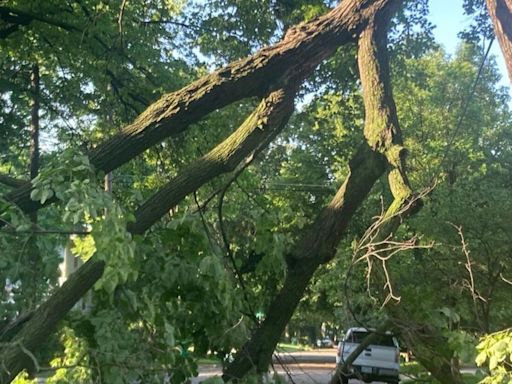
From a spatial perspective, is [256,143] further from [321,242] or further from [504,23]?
[504,23]

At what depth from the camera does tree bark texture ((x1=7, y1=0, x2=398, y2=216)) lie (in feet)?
13.9

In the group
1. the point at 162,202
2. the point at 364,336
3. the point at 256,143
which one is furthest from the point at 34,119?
the point at 162,202

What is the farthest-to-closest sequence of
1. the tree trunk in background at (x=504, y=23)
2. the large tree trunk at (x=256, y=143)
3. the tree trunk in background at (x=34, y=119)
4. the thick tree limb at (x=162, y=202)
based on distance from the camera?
1. the tree trunk in background at (x=34, y=119)
2. the tree trunk in background at (x=504, y=23)
3. the large tree trunk at (x=256, y=143)
4. the thick tree limb at (x=162, y=202)

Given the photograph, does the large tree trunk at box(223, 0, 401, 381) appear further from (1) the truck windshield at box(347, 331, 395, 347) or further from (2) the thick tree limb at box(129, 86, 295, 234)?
A: (1) the truck windshield at box(347, 331, 395, 347)

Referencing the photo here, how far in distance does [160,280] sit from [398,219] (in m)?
1.67

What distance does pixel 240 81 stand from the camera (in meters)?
4.52

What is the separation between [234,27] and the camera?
1112cm

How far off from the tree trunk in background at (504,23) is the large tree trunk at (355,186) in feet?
2.72

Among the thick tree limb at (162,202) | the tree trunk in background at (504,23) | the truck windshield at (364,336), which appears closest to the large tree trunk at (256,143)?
the thick tree limb at (162,202)

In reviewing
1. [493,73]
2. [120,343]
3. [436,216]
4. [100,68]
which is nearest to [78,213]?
[120,343]

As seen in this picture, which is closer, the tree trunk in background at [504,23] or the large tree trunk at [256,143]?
the large tree trunk at [256,143]

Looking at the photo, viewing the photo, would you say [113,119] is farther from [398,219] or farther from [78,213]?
[78,213]

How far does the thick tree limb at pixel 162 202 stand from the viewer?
3.50 meters

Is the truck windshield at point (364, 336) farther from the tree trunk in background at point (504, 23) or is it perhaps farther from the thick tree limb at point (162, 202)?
the tree trunk in background at point (504, 23)
